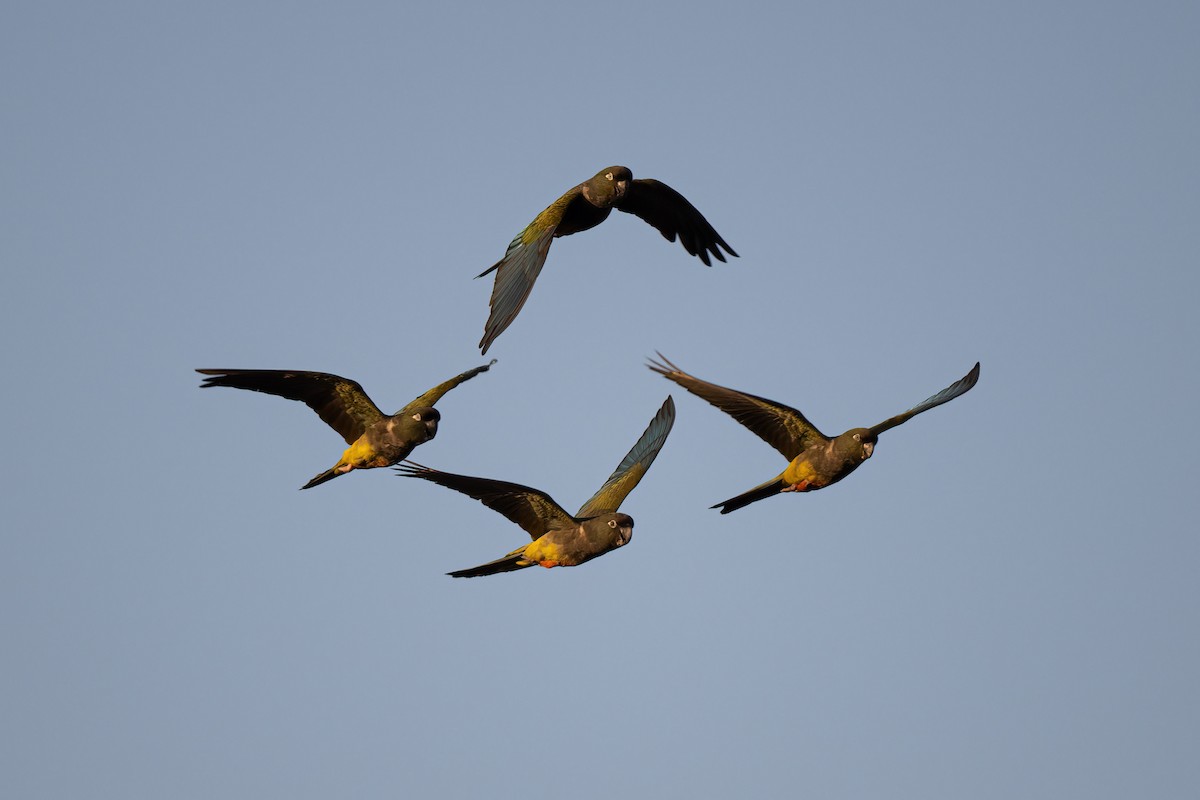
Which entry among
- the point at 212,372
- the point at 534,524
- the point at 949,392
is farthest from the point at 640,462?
the point at 212,372

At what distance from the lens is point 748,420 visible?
62.1ft

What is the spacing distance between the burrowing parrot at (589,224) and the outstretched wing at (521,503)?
7.37ft

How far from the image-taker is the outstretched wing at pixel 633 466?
71.0 feet

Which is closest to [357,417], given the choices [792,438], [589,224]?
[589,224]

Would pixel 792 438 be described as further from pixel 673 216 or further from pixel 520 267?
pixel 673 216

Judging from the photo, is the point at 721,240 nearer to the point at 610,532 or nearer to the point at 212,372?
the point at 610,532

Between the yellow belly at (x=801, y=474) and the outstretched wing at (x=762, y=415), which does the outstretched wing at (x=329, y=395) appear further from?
the yellow belly at (x=801, y=474)

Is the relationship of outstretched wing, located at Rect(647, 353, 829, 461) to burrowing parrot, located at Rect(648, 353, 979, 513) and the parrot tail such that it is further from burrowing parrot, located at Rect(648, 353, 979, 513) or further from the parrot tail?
the parrot tail

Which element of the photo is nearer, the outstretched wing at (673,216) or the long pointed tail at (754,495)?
the long pointed tail at (754,495)

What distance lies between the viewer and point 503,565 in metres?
19.0

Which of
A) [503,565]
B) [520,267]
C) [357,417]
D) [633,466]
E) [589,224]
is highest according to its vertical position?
[589,224]

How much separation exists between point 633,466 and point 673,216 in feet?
13.4

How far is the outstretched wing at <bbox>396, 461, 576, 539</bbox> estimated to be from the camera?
18.3 meters

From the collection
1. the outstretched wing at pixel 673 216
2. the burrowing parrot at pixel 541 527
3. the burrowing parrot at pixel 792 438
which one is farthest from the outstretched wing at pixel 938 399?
the outstretched wing at pixel 673 216
